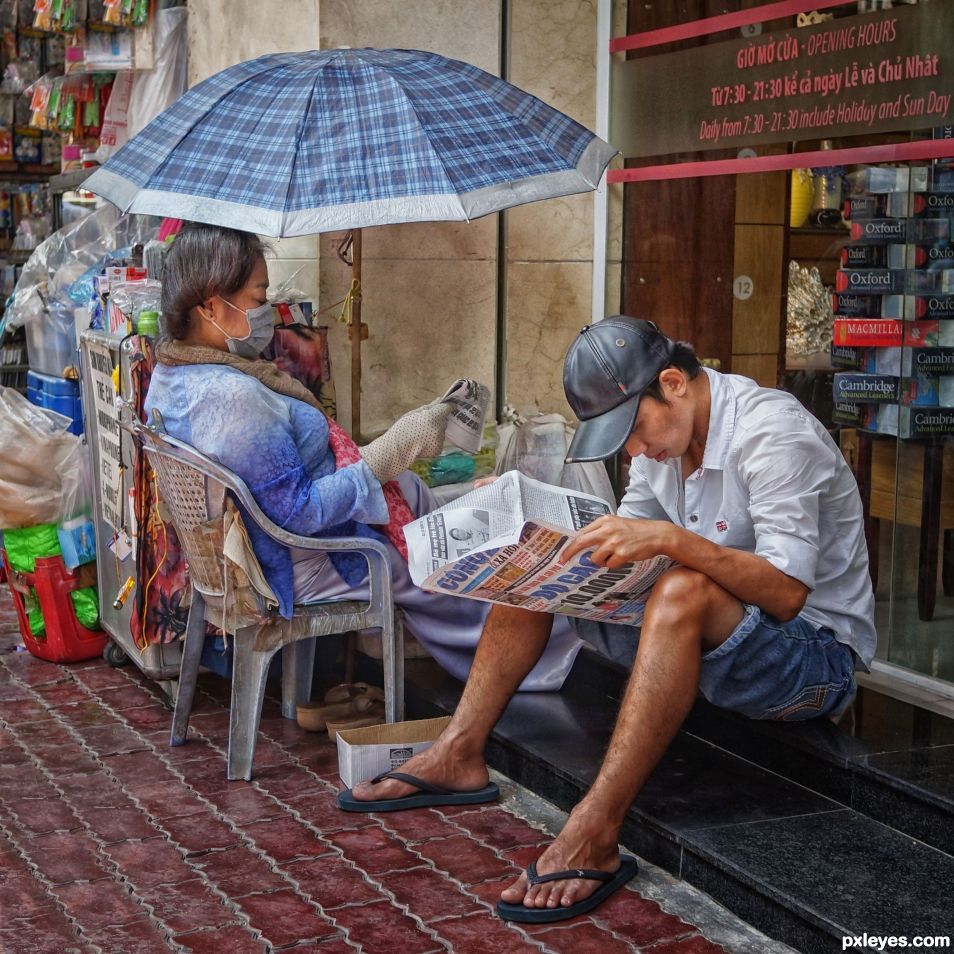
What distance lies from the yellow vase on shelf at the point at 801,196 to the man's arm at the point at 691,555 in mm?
1685

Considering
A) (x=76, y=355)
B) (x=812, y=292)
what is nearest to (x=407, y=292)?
(x=76, y=355)

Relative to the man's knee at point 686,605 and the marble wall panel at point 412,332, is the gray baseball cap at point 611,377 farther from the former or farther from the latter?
the marble wall panel at point 412,332

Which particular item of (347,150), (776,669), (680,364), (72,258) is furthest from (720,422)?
(72,258)

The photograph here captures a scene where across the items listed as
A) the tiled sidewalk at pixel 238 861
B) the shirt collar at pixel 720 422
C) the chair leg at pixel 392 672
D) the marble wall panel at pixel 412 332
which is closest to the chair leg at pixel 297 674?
the tiled sidewalk at pixel 238 861

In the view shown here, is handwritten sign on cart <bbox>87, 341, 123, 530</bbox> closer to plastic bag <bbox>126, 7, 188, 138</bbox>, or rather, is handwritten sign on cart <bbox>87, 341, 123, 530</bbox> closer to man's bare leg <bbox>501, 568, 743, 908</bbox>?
plastic bag <bbox>126, 7, 188, 138</bbox>

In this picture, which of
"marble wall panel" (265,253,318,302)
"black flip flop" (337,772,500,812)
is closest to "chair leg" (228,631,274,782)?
"black flip flop" (337,772,500,812)

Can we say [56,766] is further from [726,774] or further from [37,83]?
[37,83]

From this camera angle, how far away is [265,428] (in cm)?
378

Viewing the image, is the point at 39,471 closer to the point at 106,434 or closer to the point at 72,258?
the point at 106,434

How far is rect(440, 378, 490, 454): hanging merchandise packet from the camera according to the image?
13.2 ft

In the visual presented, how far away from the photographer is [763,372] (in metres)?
4.68

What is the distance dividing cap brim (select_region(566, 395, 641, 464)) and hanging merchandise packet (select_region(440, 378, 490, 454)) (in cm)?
87

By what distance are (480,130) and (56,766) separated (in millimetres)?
2290

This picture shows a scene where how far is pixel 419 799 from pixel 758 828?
926mm
